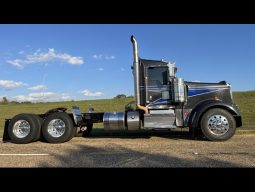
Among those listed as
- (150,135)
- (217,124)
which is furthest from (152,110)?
(217,124)

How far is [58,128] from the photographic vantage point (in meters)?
12.4

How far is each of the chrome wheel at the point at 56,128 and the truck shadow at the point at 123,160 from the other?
2419 mm

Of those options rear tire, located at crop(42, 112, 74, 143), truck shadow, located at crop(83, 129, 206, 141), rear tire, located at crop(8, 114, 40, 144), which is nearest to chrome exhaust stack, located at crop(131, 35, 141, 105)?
truck shadow, located at crop(83, 129, 206, 141)

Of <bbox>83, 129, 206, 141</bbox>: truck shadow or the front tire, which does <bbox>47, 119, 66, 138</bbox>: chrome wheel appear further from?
the front tire

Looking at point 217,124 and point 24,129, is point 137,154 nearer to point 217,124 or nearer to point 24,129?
point 217,124

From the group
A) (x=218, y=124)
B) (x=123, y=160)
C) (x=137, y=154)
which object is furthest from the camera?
(x=218, y=124)

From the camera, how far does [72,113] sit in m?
12.6

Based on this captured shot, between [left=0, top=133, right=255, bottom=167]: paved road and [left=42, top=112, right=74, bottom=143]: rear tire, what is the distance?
1.29 ft

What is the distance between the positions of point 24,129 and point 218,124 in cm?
618

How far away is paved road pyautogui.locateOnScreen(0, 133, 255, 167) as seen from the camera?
25.5ft

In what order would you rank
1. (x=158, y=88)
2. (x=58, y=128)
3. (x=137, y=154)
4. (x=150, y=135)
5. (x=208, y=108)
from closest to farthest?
1. (x=137, y=154)
2. (x=208, y=108)
3. (x=58, y=128)
4. (x=158, y=88)
5. (x=150, y=135)
